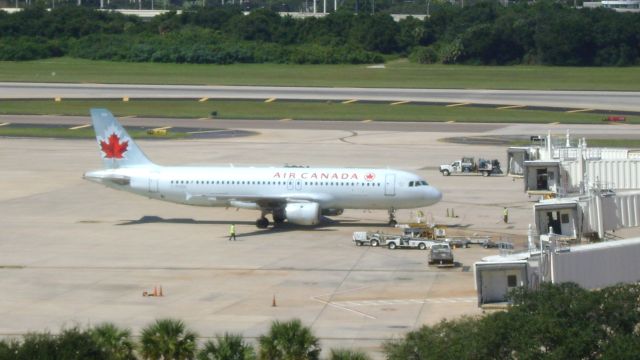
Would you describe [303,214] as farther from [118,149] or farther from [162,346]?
[162,346]

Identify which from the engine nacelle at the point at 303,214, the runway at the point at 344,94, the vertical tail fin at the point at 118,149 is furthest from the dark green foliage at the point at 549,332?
the runway at the point at 344,94

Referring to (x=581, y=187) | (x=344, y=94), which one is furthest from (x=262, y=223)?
(x=344, y=94)

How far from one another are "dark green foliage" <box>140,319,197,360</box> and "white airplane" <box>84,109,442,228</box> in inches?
1475

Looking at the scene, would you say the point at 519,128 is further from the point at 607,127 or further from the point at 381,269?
the point at 381,269

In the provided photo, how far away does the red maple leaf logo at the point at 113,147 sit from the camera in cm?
8175

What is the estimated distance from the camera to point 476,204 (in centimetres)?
8850

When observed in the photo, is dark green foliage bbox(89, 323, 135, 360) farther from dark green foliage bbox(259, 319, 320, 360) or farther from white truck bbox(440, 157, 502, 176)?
white truck bbox(440, 157, 502, 176)

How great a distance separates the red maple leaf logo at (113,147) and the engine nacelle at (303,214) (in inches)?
496

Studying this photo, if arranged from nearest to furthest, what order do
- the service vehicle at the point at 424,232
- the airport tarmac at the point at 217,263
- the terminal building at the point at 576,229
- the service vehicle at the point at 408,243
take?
the terminal building at the point at 576,229
the airport tarmac at the point at 217,263
the service vehicle at the point at 408,243
the service vehicle at the point at 424,232

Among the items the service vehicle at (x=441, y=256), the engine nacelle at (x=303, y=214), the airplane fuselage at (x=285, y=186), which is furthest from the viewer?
the airplane fuselage at (x=285, y=186)

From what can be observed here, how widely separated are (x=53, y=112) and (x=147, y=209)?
219 feet

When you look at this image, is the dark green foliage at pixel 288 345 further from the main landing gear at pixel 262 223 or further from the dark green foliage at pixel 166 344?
the main landing gear at pixel 262 223

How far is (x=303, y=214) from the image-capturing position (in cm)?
7675

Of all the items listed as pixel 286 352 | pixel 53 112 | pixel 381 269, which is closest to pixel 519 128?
pixel 53 112
